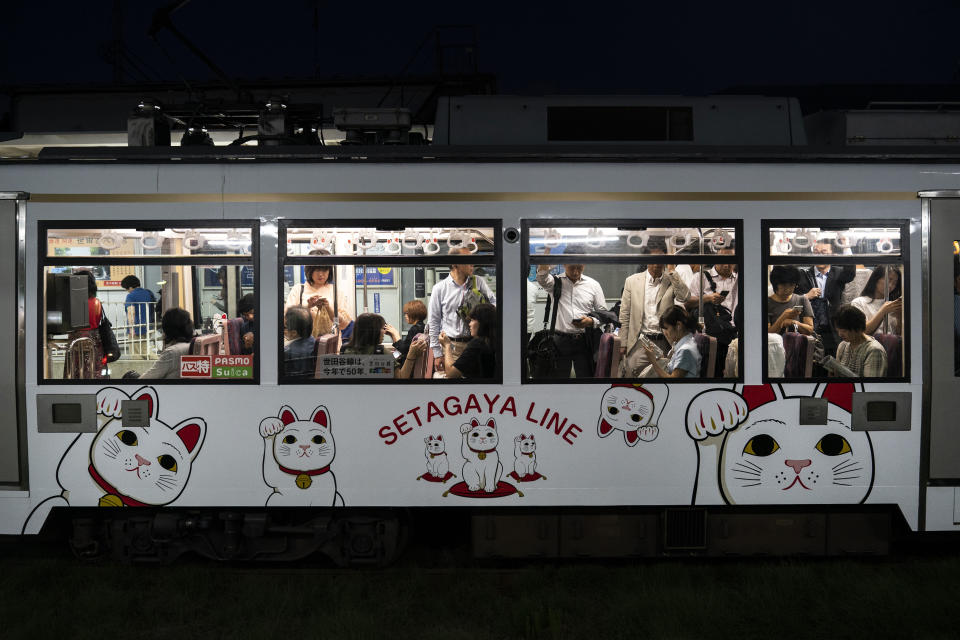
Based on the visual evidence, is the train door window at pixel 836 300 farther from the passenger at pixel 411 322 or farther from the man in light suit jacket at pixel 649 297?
the passenger at pixel 411 322

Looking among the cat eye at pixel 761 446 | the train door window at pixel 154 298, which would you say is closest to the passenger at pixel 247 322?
the train door window at pixel 154 298

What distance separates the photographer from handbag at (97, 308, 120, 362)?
518 centimetres

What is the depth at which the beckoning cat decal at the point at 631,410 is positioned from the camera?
5.12m

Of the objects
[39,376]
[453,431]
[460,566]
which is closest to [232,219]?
[39,376]

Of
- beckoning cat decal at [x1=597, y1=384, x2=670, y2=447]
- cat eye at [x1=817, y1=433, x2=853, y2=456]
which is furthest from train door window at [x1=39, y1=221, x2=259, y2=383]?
Result: cat eye at [x1=817, y1=433, x2=853, y2=456]

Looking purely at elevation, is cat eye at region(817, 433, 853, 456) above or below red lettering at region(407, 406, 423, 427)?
below

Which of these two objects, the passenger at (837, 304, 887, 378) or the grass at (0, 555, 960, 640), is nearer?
the grass at (0, 555, 960, 640)

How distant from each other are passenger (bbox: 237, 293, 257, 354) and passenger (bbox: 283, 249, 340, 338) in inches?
9.2

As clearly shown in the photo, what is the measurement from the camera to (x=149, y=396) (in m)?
5.13

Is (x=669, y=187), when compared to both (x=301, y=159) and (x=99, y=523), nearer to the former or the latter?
(x=301, y=159)

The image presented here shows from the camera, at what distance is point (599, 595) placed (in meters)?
4.91

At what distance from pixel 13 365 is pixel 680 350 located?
4568 millimetres

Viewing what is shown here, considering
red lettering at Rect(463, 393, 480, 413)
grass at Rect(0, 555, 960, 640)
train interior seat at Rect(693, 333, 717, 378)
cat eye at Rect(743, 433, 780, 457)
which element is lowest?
grass at Rect(0, 555, 960, 640)

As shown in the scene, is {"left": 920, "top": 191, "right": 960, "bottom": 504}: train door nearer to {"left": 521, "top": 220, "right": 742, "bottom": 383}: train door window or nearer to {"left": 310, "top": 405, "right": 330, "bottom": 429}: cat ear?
{"left": 521, "top": 220, "right": 742, "bottom": 383}: train door window
